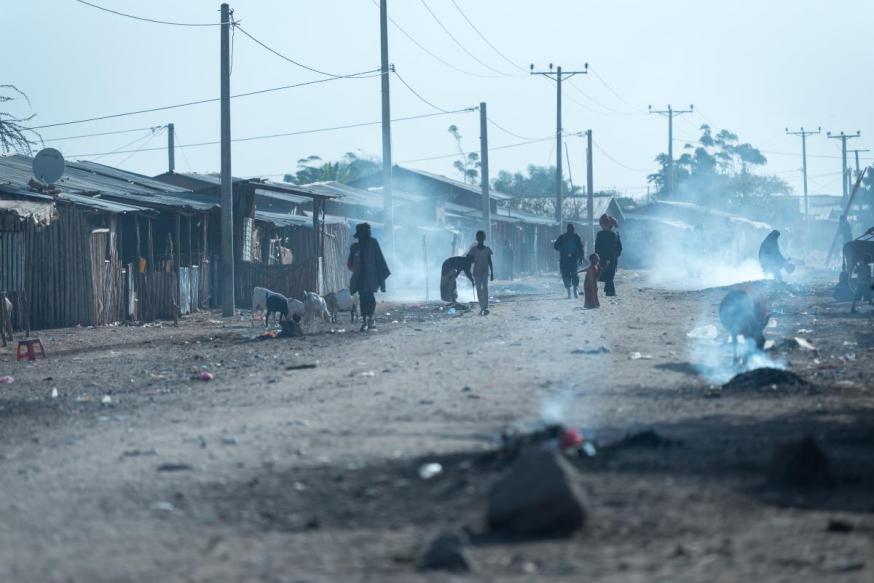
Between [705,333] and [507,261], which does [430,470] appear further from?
[507,261]

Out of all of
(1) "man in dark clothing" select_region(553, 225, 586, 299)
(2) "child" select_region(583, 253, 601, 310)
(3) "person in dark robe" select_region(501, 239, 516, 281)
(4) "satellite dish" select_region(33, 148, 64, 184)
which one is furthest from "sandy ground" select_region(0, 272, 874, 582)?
(3) "person in dark robe" select_region(501, 239, 516, 281)

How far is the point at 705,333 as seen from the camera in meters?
17.7

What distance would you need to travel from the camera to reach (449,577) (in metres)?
4.86

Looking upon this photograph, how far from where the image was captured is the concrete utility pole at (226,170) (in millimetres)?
24641

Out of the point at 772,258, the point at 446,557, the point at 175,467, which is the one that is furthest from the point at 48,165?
the point at 772,258

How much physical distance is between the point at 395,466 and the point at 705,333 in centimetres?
1134

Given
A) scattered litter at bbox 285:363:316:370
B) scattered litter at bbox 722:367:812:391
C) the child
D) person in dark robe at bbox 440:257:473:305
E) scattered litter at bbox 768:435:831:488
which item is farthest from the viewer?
person in dark robe at bbox 440:257:473:305

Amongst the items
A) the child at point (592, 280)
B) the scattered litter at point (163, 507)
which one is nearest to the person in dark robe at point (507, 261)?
A: the child at point (592, 280)

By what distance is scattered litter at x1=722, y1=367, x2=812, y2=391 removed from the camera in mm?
11016

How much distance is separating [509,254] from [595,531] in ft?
150

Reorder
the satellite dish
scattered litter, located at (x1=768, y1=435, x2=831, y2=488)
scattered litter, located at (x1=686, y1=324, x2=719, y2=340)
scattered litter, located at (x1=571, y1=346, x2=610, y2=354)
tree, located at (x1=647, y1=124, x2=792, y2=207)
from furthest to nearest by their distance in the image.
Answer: tree, located at (x1=647, y1=124, x2=792, y2=207) < the satellite dish < scattered litter, located at (x1=686, y1=324, x2=719, y2=340) < scattered litter, located at (x1=571, y1=346, x2=610, y2=354) < scattered litter, located at (x1=768, y1=435, x2=831, y2=488)

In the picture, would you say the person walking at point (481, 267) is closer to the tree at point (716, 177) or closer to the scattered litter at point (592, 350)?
the scattered litter at point (592, 350)

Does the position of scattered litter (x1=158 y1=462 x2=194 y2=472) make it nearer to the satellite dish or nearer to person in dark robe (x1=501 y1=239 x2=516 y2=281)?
the satellite dish

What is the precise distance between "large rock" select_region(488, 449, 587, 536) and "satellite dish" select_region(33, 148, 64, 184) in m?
16.3
